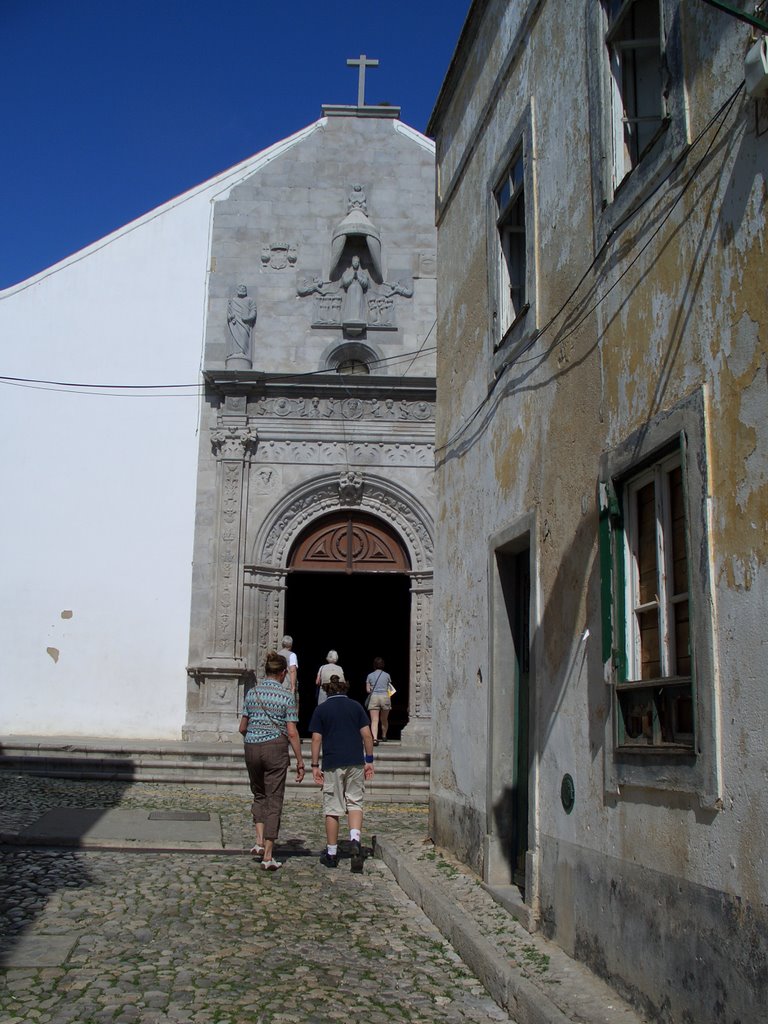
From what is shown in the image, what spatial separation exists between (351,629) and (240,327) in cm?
860

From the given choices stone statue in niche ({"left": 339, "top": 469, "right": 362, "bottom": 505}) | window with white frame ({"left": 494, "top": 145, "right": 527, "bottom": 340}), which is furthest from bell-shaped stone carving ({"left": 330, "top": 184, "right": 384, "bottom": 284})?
window with white frame ({"left": 494, "top": 145, "right": 527, "bottom": 340})

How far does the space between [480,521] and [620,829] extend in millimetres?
3294

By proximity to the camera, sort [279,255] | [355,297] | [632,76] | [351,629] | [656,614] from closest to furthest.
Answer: [656,614] → [632,76] → [355,297] → [279,255] → [351,629]

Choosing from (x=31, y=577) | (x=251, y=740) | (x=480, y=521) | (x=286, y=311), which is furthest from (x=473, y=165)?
(x=31, y=577)

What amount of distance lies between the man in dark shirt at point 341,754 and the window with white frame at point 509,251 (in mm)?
3226

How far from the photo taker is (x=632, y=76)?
5578 mm

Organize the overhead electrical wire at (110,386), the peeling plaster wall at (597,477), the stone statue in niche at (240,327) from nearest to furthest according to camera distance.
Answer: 1. the peeling plaster wall at (597,477)
2. the overhead electrical wire at (110,386)
3. the stone statue in niche at (240,327)

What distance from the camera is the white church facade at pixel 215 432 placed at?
51.1 feet

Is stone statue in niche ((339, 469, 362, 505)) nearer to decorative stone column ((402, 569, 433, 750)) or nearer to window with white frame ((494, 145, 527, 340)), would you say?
decorative stone column ((402, 569, 433, 750))

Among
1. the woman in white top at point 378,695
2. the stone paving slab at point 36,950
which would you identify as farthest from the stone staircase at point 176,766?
the stone paving slab at point 36,950

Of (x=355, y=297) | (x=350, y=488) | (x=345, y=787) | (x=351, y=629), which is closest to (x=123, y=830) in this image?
(x=345, y=787)

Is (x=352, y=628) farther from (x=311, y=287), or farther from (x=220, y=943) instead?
(x=220, y=943)

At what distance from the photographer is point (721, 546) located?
3.98m

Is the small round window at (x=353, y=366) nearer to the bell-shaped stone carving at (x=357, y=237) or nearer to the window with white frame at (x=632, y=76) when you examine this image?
the bell-shaped stone carving at (x=357, y=237)
